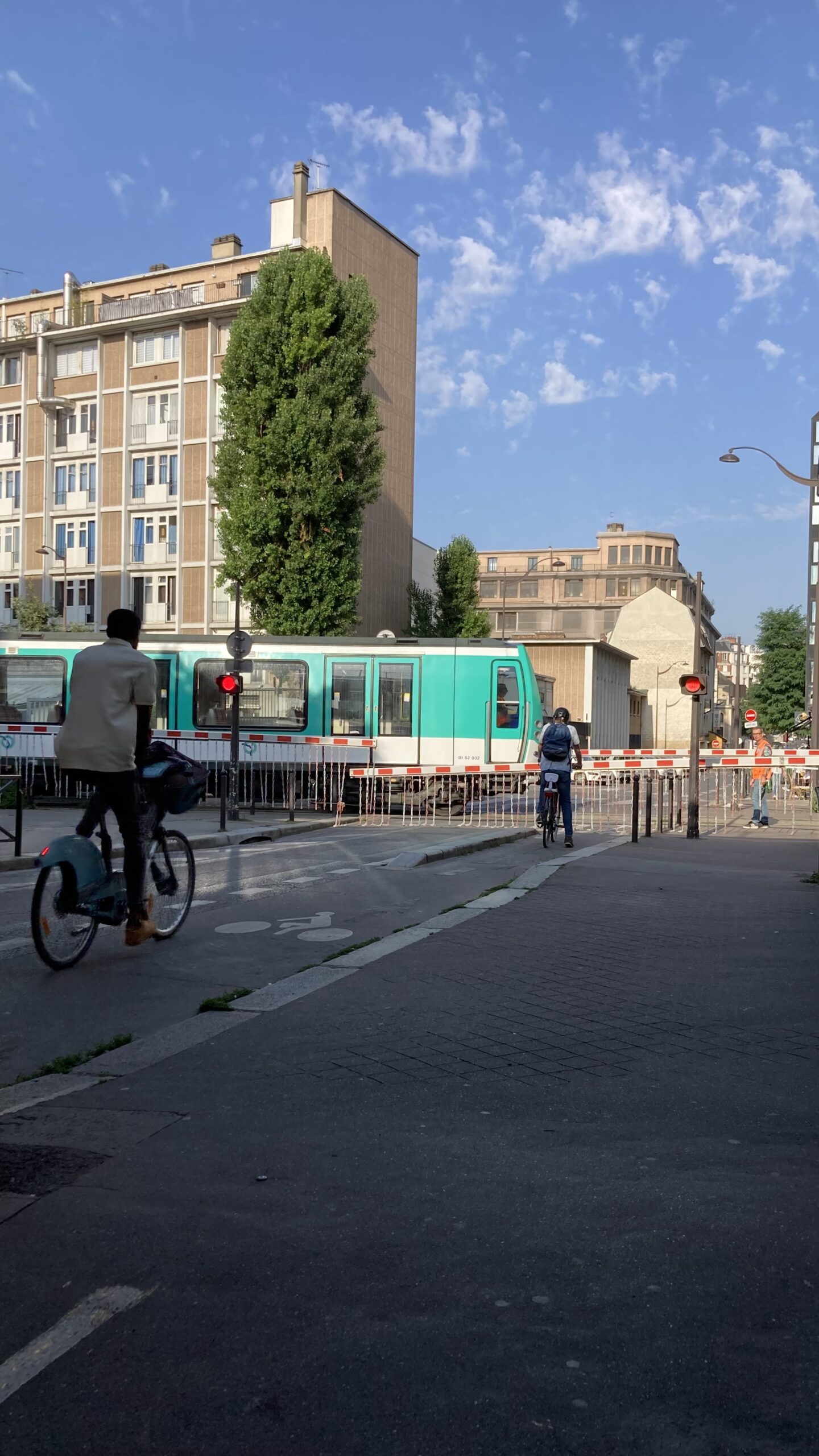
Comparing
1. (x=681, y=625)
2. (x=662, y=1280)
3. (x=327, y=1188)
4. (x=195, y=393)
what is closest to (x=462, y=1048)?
(x=327, y=1188)

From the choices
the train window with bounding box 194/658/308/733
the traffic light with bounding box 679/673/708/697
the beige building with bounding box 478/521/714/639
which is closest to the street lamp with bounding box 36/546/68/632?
the train window with bounding box 194/658/308/733

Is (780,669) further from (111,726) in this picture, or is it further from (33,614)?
(111,726)

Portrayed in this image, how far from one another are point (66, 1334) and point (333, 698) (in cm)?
2105

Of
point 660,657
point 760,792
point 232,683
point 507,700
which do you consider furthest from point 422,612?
point 660,657

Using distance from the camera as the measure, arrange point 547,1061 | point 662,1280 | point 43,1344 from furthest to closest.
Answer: point 547,1061 → point 662,1280 → point 43,1344

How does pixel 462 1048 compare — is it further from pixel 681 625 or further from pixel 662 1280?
pixel 681 625

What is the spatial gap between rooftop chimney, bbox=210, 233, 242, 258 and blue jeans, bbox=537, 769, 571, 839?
4152 cm

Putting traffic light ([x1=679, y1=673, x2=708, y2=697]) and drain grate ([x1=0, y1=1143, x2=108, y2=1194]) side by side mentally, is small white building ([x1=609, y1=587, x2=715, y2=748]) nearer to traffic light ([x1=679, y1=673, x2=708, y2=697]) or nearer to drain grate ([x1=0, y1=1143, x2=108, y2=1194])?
traffic light ([x1=679, y1=673, x2=708, y2=697])

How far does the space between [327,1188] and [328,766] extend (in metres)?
20.0

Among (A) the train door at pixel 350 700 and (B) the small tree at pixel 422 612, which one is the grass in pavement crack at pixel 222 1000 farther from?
(B) the small tree at pixel 422 612

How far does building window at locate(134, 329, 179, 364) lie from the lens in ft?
161

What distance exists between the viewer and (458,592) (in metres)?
50.6

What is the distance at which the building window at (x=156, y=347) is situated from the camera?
49031mm

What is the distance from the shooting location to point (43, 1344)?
2.65 m
